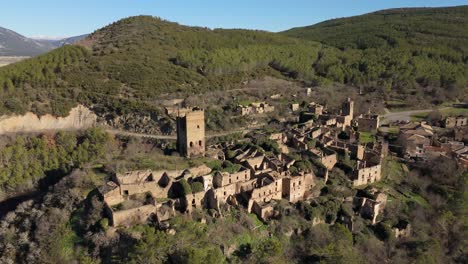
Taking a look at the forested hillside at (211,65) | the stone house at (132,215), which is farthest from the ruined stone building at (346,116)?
the stone house at (132,215)

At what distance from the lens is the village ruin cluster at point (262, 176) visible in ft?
77.9

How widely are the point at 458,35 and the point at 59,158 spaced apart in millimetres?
95464

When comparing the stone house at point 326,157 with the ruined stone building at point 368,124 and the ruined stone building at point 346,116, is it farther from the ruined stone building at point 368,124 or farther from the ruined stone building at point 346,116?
the ruined stone building at point 368,124

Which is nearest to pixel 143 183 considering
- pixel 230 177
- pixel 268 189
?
pixel 230 177

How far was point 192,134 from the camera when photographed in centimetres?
3216

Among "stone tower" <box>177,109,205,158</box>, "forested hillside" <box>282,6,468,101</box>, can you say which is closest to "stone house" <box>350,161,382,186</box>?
"stone tower" <box>177,109,205,158</box>

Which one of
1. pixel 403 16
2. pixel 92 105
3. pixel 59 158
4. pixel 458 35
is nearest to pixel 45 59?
pixel 92 105

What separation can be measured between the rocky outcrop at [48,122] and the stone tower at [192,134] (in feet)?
64.9

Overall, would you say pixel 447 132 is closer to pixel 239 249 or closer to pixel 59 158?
pixel 239 249

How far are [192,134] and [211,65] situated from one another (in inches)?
1515

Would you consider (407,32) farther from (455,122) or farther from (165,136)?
(165,136)

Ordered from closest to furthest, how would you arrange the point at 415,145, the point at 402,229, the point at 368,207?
the point at 402,229, the point at 368,207, the point at 415,145

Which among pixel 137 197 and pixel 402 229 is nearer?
pixel 137 197

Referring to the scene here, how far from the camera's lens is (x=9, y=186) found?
34.5 metres
